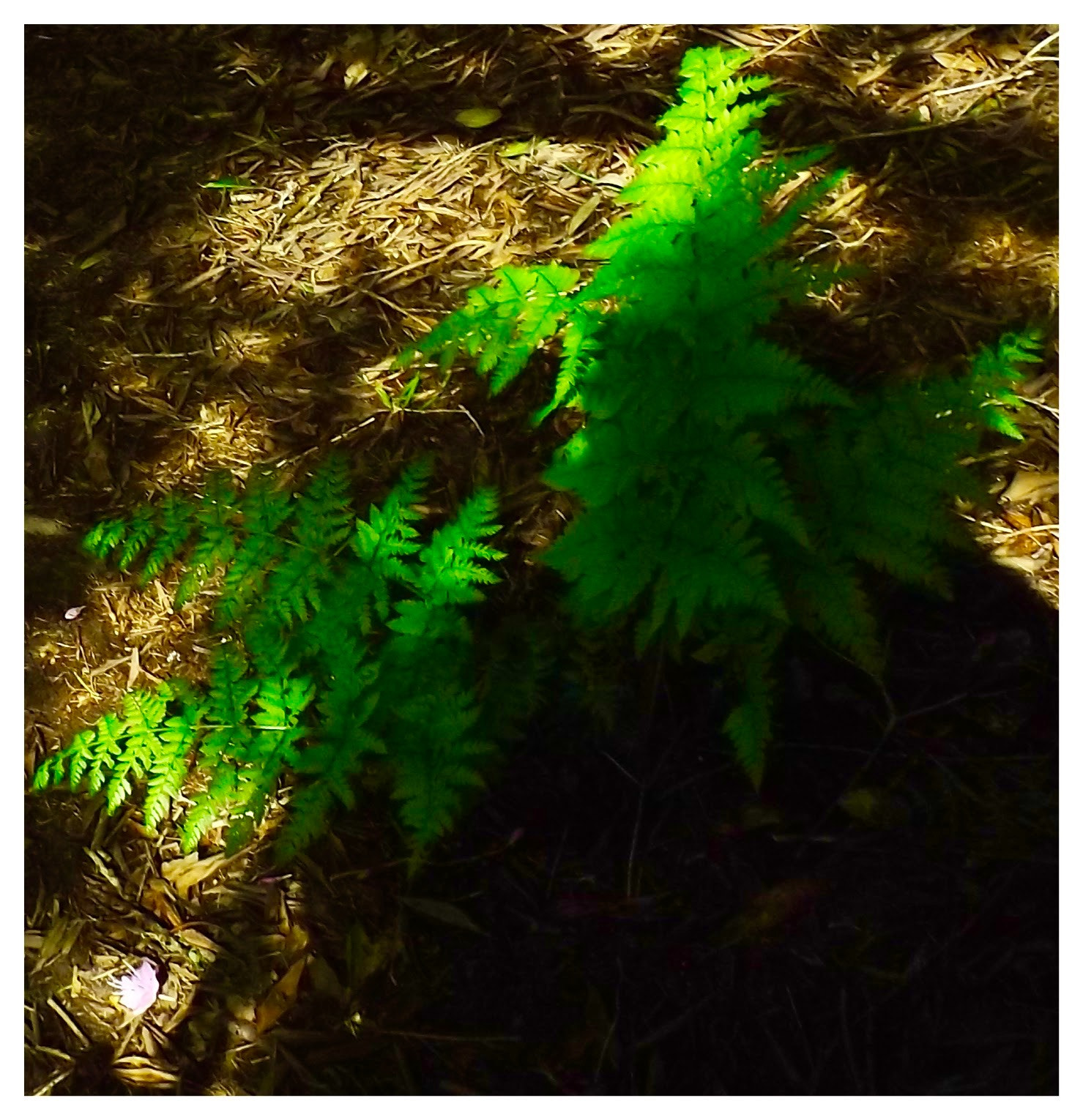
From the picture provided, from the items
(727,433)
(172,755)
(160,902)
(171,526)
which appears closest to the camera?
(727,433)

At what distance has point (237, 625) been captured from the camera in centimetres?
Result: 265

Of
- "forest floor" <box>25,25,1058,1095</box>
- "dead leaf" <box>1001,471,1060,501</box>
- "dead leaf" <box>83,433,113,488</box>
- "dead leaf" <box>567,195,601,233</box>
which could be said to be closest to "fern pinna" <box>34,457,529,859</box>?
"forest floor" <box>25,25,1058,1095</box>

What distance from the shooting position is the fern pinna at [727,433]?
1.90 metres

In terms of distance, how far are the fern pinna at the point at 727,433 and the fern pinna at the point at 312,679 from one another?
382 millimetres

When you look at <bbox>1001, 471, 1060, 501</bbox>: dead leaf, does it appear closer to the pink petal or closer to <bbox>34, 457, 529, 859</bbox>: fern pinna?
<bbox>34, 457, 529, 859</bbox>: fern pinna

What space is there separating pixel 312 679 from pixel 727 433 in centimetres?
118

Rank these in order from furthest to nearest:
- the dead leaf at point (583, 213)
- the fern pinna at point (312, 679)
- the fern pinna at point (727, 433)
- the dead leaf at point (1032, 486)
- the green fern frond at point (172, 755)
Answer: the dead leaf at point (583, 213) → the dead leaf at point (1032, 486) → the green fern frond at point (172, 755) → the fern pinna at point (312, 679) → the fern pinna at point (727, 433)

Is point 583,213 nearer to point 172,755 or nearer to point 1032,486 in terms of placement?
point 1032,486

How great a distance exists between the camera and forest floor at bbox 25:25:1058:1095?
83.4 inches

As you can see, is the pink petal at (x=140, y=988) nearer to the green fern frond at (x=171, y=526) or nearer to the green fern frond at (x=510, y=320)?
the green fern frond at (x=171, y=526)

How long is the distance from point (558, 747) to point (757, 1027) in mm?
781

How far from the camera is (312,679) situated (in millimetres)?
2307

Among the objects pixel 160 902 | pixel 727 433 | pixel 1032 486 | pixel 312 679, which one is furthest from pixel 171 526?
pixel 1032 486

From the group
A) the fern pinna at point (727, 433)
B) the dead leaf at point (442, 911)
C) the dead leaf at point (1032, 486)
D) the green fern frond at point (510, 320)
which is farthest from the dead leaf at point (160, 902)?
the dead leaf at point (1032, 486)
